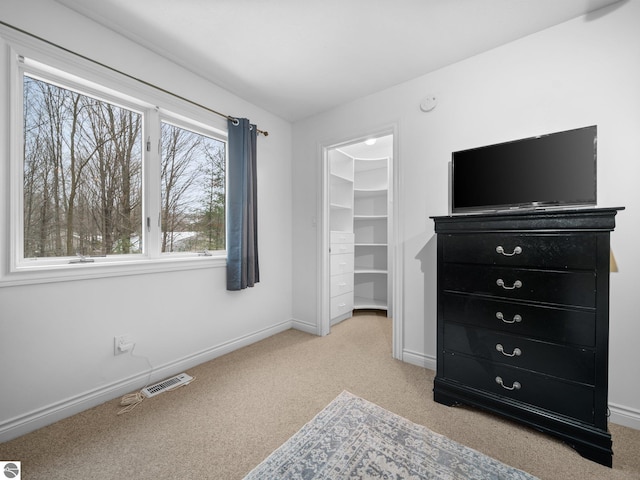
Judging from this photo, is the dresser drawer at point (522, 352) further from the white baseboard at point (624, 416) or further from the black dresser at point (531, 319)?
the white baseboard at point (624, 416)

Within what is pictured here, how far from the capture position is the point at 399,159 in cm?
235

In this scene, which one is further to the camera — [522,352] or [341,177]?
[341,177]

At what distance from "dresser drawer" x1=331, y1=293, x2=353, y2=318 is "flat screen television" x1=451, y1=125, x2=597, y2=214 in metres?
1.78

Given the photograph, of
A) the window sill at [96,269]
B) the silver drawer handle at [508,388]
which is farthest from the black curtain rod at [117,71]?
the silver drawer handle at [508,388]

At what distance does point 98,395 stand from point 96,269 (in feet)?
2.65

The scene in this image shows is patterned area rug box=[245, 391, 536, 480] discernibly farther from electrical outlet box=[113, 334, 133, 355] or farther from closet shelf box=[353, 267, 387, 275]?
closet shelf box=[353, 267, 387, 275]

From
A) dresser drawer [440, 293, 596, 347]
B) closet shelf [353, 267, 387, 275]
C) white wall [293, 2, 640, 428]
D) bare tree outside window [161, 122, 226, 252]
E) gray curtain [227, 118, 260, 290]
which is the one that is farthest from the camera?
closet shelf [353, 267, 387, 275]

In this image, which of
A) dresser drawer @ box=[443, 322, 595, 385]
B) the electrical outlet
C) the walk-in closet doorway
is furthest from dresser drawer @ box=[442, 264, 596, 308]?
the electrical outlet

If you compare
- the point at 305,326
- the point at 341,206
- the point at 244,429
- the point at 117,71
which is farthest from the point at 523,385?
the point at 117,71

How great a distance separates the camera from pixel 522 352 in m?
1.46

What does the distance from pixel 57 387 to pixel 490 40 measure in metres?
3.56

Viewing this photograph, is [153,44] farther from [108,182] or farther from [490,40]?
[490,40]

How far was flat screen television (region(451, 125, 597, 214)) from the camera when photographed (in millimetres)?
1553

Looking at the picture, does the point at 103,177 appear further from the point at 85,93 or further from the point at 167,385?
the point at 167,385
